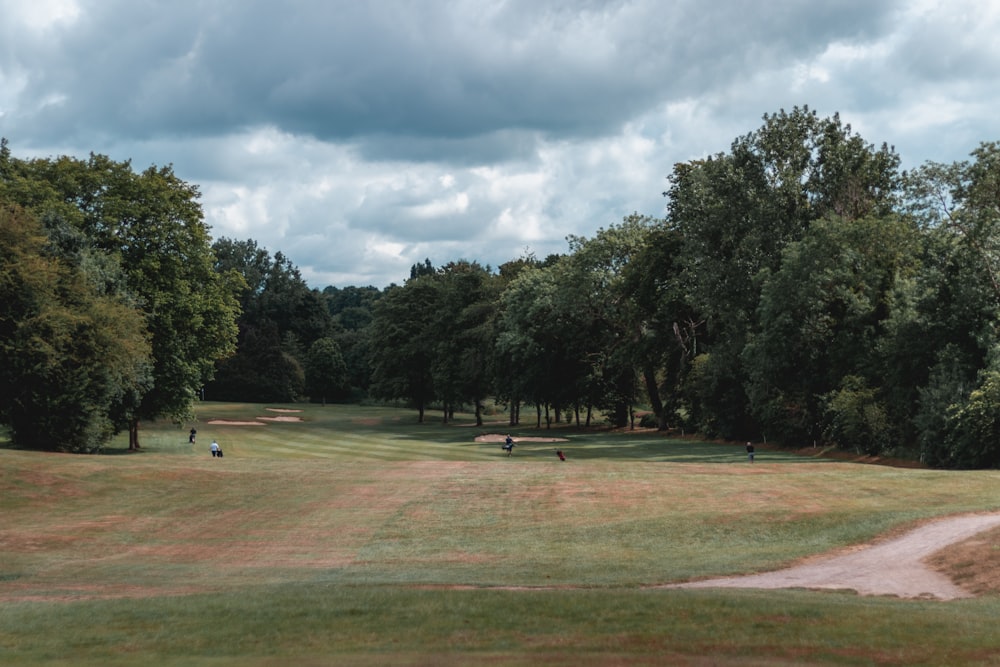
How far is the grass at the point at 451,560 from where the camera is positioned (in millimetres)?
12008

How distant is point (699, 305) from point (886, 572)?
4594cm

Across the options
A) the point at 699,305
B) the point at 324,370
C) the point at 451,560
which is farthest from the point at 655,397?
the point at 324,370

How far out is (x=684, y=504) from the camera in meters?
31.2

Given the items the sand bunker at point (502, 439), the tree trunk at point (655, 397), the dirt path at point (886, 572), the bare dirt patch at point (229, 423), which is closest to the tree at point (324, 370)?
the bare dirt patch at point (229, 423)

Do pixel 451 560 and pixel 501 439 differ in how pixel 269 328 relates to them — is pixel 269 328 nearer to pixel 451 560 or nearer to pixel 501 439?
pixel 501 439

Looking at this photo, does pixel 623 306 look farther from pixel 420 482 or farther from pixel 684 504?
pixel 684 504

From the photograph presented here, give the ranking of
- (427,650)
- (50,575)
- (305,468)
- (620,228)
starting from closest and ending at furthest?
1. (427,650)
2. (50,575)
3. (305,468)
4. (620,228)

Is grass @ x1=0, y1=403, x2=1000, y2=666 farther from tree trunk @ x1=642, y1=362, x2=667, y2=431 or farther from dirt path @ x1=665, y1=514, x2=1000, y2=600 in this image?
tree trunk @ x1=642, y1=362, x2=667, y2=431

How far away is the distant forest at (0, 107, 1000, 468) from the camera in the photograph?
45.9 meters

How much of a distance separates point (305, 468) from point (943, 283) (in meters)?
32.8

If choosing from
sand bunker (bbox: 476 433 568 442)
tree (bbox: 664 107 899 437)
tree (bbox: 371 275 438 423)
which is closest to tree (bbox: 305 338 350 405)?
tree (bbox: 371 275 438 423)

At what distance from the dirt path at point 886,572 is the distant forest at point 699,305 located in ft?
67.8

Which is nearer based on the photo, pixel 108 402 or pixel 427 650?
pixel 427 650

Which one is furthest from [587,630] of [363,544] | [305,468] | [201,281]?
[201,281]
